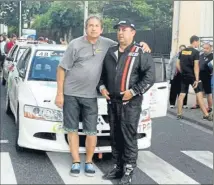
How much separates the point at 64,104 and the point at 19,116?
3.64ft

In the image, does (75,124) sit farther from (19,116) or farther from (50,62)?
(50,62)

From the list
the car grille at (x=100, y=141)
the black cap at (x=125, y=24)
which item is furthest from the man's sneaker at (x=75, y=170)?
the black cap at (x=125, y=24)

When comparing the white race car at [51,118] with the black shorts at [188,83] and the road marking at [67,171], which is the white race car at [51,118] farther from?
the black shorts at [188,83]

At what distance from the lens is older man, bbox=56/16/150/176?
4.75m

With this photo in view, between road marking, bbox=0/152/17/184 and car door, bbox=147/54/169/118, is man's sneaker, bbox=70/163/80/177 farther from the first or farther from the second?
car door, bbox=147/54/169/118

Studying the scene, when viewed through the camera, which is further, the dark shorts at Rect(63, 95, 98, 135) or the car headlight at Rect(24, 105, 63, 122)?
the car headlight at Rect(24, 105, 63, 122)

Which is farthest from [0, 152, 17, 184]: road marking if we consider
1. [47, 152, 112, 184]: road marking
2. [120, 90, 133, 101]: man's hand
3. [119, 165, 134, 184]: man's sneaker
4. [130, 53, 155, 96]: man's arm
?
[130, 53, 155, 96]: man's arm

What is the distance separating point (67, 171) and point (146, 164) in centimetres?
110

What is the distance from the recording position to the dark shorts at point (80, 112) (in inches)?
191

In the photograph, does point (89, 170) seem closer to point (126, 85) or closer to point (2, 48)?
point (126, 85)

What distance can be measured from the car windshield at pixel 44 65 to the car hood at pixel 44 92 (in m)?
0.28

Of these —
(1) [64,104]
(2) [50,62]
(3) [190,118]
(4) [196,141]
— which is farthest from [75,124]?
(3) [190,118]

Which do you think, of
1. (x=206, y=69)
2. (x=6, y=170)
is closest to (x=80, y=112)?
(x=6, y=170)

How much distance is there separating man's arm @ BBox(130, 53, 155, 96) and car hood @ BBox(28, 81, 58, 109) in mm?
1284
